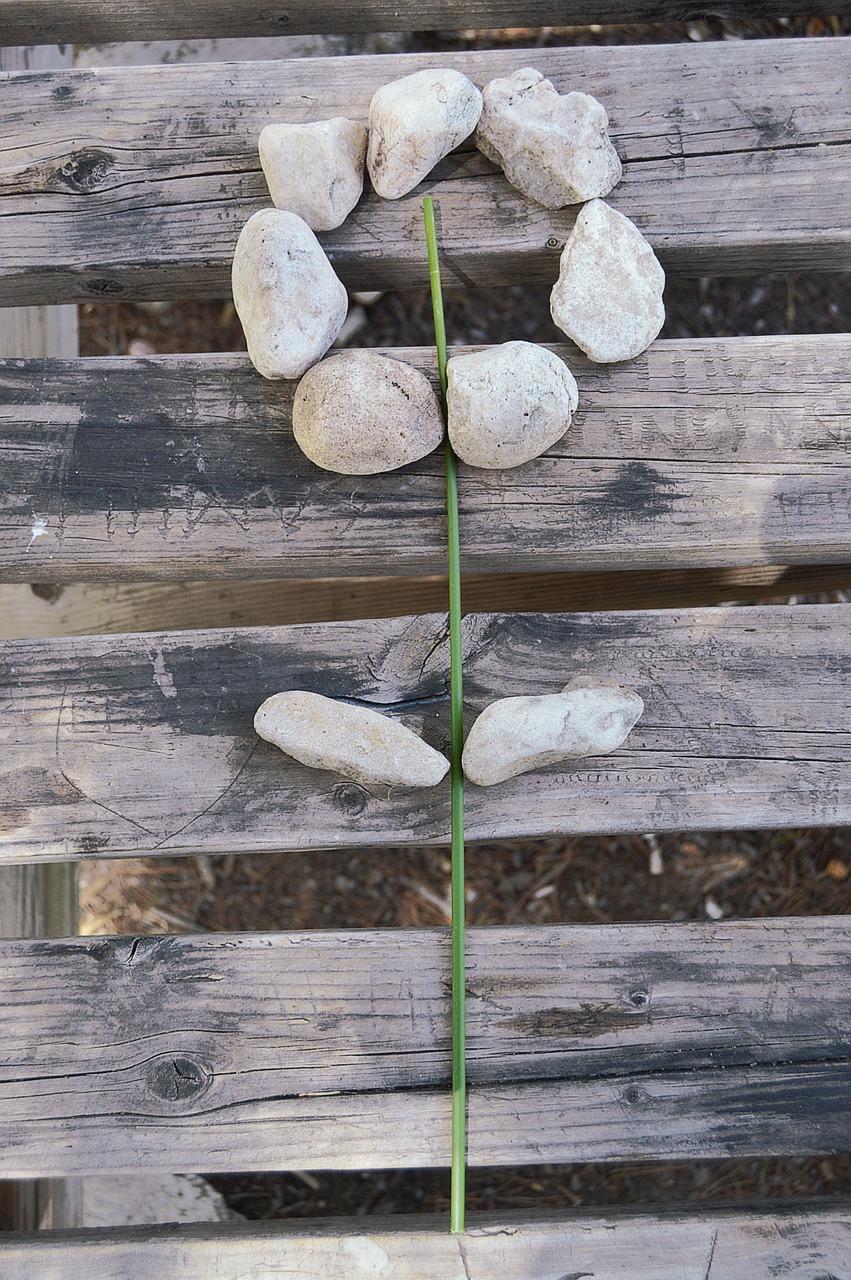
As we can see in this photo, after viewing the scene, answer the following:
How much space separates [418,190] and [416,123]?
9 cm

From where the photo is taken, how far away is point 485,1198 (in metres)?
1.57

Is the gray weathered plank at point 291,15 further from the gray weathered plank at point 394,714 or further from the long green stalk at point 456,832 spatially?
the gray weathered plank at point 394,714

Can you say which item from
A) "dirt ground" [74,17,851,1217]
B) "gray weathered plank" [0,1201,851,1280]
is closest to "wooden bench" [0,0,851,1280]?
"gray weathered plank" [0,1201,851,1280]

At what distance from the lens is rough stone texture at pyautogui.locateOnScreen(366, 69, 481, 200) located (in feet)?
3.33

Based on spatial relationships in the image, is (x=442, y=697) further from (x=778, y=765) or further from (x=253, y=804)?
(x=778, y=765)

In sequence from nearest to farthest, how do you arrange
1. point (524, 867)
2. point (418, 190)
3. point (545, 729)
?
Result: point (545, 729) < point (418, 190) < point (524, 867)

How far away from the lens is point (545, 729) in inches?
38.4

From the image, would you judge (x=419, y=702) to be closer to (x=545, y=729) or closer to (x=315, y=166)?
(x=545, y=729)

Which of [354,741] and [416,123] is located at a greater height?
[416,123]

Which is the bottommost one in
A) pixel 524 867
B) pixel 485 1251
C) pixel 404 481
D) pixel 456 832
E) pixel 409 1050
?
pixel 524 867

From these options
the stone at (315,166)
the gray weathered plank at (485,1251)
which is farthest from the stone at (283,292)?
the gray weathered plank at (485,1251)

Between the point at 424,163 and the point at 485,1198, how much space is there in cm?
150

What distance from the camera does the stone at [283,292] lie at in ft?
3.24

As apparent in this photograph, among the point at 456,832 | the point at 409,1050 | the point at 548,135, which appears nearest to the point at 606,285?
the point at 548,135
